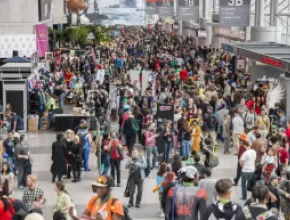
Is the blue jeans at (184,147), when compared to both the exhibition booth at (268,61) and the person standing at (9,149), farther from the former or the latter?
the exhibition booth at (268,61)

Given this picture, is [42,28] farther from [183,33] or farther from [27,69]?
[183,33]

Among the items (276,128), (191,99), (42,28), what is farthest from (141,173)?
(42,28)

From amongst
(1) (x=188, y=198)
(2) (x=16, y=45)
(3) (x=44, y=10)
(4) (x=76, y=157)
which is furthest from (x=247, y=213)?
(3) (x=44, y=10)

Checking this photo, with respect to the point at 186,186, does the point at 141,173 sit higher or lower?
lower

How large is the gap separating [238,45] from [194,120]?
50.0 ft

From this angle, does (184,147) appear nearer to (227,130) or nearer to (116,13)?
(227,130)

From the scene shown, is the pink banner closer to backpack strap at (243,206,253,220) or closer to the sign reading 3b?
the sign reading 3b

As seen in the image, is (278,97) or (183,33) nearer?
(278,97)

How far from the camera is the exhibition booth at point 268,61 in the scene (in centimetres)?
2465

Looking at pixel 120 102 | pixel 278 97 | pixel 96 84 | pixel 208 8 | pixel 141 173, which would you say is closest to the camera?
pixel 141 173

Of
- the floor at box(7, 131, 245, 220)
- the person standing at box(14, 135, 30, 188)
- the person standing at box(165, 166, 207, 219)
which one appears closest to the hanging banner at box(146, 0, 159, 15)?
the floor at box(7, 131, 245, 220)

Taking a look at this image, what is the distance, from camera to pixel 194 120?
20953mm

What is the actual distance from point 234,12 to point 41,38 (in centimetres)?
865

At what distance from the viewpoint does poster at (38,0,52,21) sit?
40.5 m
